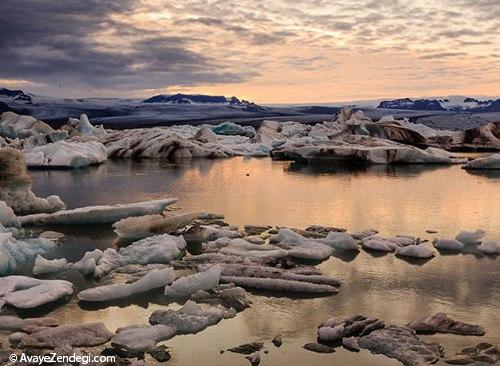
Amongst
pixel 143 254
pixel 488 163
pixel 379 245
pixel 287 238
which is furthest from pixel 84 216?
pixel 488 163

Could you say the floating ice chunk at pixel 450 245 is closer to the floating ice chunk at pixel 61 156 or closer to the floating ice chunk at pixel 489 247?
the floating ice chunk at pixel 489 247

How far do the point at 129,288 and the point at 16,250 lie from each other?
5.96 feet

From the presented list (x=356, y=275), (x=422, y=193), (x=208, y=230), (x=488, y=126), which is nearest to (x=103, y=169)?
(x=422, y=193)

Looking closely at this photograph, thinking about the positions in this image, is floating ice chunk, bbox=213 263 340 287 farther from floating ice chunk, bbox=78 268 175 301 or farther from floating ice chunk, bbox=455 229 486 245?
floating ice chunk, bbox=455 229 486 245

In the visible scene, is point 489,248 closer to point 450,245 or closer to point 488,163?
point 450,245

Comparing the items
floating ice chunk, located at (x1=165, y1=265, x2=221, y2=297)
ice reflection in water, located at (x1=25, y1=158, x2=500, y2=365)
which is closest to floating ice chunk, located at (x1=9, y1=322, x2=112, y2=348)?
ice reflection in water, located at (x1=25, y1=158, x2=500, y2=365)

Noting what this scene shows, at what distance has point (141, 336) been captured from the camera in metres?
4.00

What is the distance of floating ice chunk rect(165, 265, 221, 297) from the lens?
16.5ft

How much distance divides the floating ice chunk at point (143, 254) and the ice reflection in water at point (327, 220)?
65 centimetres

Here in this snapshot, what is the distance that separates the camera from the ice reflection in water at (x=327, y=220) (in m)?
4.19

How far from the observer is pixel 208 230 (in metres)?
7.39

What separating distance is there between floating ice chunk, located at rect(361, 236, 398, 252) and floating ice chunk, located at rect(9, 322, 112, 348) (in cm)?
358

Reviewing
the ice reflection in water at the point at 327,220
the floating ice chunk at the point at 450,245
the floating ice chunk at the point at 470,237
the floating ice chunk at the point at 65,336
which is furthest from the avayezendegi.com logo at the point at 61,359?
the floating ice chunk at the point at 470,237

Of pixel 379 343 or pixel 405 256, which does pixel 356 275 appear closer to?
pixel 405 256
